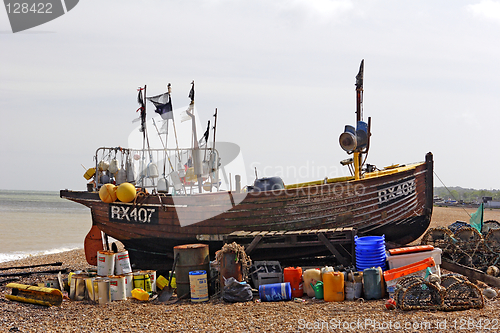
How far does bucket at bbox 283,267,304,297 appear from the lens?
Answer: 860 cm

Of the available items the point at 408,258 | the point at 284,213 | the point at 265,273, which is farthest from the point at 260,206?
the point at 408,258

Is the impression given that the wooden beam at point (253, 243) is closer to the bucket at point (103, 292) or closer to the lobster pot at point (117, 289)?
the lobster pot at point (117, 289)

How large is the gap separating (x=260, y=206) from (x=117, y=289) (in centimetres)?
375

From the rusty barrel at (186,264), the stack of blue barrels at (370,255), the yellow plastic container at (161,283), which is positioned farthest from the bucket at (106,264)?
the stack of blue barrels at (370,255)

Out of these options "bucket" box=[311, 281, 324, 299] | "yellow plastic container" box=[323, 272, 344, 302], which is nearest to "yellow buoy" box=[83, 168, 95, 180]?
"bucket" box=[311, 281, 324, 299]

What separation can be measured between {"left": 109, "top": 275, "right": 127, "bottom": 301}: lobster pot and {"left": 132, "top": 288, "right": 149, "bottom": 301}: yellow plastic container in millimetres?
188

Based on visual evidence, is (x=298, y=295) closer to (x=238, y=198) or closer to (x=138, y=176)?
(x=238, y=198)

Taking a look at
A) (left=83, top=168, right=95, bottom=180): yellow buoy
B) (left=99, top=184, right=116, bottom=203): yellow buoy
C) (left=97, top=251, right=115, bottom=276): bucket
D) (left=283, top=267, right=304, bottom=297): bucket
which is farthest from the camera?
(left=83, top=168, right=95, bottom=180): yellow buoy

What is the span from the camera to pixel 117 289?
903 cm

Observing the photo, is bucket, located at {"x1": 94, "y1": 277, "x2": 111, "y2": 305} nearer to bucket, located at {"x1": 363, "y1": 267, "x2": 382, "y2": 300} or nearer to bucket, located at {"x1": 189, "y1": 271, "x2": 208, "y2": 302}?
bucket, located at {"x1": 189, "y1": 271, "x2": 208, "y2": 302}

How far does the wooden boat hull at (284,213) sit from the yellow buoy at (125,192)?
35 centimetres

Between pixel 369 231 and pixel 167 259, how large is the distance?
513cm

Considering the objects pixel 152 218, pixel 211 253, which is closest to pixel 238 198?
pixel 211 253

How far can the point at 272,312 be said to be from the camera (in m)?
7.36
